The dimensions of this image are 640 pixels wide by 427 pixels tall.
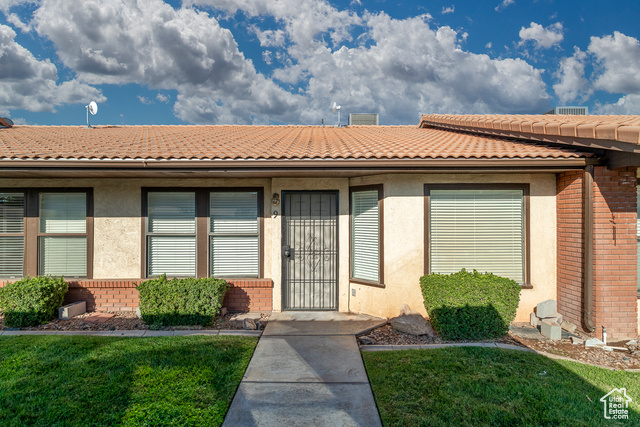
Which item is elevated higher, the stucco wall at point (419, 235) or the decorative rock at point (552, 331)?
the stucco wall at point (419, 235)

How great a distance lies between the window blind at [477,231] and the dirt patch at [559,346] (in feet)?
4.11

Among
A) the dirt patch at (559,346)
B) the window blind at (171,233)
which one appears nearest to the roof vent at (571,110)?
the dirt patch at (559,346)

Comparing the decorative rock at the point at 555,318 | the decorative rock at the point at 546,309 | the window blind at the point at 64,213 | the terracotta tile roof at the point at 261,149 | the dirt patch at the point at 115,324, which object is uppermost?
the terracotta tile roof at the point at 261,149

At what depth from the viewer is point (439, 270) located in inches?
260

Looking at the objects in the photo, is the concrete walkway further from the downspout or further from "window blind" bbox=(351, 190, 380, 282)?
the downspout

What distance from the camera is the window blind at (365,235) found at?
6773 millimetres

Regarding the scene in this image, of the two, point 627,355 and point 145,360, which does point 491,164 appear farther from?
point 145,360

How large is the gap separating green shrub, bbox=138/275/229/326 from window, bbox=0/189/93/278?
1914 mm

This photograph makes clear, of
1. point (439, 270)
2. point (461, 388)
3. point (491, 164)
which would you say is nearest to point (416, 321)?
point (439, 270)

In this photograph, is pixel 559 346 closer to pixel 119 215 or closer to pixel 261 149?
pixel 261 149

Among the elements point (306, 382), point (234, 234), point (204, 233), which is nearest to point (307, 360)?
point (306, 382)

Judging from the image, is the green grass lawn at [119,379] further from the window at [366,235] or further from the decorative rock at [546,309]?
the decorative rock at [546,309]

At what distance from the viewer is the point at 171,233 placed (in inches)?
284

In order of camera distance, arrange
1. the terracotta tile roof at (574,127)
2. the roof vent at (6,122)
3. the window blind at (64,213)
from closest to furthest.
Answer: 1. the terracotta tile roof at (574,127)
2. the window blind at (64,213)
3. the roof vent at (6,122)
